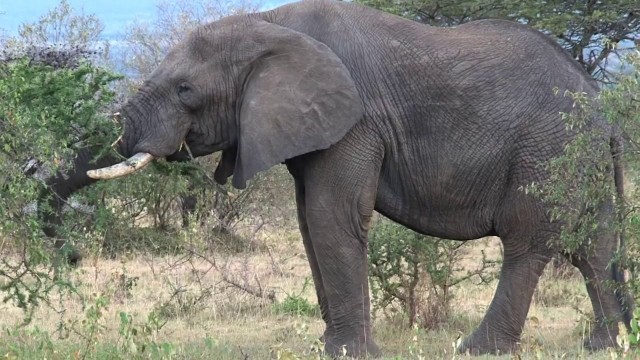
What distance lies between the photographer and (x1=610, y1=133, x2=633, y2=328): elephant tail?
7.45 meters

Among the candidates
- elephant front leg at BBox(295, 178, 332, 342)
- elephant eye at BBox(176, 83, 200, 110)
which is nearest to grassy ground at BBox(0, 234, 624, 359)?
elephant front leg at BBox(295, 178, 332, 342)

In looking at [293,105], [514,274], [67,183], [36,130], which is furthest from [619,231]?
[67,183]

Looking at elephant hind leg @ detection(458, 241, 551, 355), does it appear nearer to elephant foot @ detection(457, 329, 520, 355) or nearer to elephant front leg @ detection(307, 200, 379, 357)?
elephant foot @ detection(457, 329, 520, 355)

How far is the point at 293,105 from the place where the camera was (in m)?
8.30

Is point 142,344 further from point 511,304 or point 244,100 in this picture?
point 511,304

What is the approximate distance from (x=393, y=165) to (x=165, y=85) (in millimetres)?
1615

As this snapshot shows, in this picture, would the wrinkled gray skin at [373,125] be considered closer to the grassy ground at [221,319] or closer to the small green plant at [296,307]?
the grassy ground at [221,319]

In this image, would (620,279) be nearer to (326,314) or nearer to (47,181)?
(326,314)

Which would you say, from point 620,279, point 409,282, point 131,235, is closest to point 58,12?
point 131,235

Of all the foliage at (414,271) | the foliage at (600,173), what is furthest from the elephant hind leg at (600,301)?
the foliage at (414,271)

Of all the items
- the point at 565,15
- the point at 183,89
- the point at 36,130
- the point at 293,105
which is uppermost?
the point at 565,15

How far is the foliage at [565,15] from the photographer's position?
42.7 ft

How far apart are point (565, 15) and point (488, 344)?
17.6 ft

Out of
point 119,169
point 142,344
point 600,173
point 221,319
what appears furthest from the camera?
point 221,319
